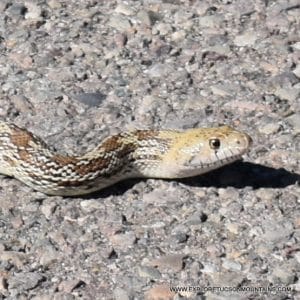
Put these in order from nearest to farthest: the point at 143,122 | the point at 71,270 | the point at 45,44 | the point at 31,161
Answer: the point at 71,270 < the point at 31,161 < the point at 143,122 < the point at 45,44

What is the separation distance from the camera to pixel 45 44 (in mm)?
9453

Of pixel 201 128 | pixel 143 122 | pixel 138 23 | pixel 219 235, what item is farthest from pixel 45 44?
pixel 219 235

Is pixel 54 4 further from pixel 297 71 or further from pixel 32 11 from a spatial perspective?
pixel 297 71

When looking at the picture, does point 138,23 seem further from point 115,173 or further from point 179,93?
point 115,173

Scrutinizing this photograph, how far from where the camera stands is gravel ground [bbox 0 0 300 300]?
696cm

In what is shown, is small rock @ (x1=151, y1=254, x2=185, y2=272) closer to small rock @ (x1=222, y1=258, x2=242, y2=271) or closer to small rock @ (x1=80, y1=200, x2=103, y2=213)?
small rock @ (x1=222, y1=258, x2=242, y2=271)

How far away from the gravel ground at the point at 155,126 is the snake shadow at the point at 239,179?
0.01 metres

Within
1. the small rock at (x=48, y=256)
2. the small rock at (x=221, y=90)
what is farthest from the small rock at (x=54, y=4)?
the small rock at (x=48, y=256)

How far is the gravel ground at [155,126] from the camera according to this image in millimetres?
6961

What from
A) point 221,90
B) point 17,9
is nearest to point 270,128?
point 221,90

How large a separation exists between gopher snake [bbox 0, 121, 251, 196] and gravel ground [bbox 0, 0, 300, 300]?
10 centimetres

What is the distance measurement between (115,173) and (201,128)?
0.77 meters

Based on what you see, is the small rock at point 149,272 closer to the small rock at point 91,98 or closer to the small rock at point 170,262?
the small rock at point 170,262

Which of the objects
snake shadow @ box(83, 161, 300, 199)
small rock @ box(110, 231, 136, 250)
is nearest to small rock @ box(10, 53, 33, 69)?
snake shadow @ box(83, 161, 300, 199)
